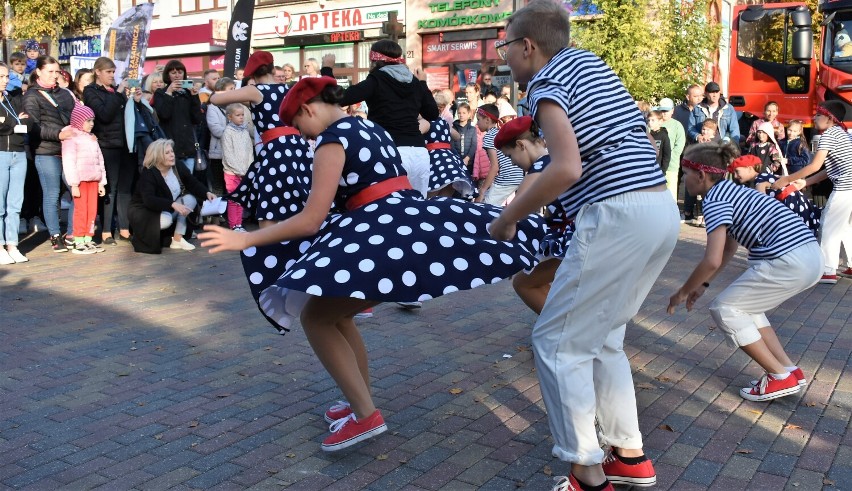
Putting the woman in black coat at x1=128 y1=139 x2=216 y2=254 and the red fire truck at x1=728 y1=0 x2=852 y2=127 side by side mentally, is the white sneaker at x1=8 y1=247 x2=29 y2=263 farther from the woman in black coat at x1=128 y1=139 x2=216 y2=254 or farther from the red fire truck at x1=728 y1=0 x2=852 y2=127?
the red fire truck at x1=728 y1=0 x2=852 y2=127

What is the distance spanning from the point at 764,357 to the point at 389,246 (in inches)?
98.1

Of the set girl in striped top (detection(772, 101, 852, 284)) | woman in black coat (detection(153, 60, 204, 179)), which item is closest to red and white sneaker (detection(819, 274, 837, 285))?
girl in striped top (detection(772, 101, 852, 284))

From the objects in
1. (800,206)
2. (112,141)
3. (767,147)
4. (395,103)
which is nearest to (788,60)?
(767,147)

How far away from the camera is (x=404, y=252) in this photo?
3.54 metres

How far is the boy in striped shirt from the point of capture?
127 inches

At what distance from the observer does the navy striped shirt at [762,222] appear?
4949 millimetres

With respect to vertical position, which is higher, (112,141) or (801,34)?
(801,34)

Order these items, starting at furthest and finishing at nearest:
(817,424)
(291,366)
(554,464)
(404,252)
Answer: (291,366) → (817,424) → (554,464) → (404,252)

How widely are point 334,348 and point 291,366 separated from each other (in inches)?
62.1

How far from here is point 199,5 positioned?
109ft

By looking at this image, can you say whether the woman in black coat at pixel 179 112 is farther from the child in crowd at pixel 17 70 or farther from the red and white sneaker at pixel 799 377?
the red and white sneaker at pixel 799 377

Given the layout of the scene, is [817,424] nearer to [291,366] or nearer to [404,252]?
[404,252]

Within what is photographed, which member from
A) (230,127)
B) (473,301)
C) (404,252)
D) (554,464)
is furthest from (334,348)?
(230,127)

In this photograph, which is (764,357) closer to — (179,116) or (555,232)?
(555,232)
